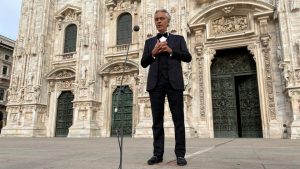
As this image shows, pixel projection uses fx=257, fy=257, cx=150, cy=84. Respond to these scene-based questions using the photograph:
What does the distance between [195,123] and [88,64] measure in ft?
23.3

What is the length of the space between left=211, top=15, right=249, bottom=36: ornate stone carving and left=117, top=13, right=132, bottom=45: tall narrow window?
520cm

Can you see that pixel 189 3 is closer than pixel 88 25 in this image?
Yes

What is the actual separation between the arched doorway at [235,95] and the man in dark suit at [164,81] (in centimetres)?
1065

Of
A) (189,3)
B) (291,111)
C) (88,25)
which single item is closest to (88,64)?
(88,25)

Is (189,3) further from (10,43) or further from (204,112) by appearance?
(10,43)

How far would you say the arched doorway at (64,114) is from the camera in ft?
52.6

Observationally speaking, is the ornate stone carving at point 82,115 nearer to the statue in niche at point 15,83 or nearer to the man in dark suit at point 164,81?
the statue in niche at point 15,83

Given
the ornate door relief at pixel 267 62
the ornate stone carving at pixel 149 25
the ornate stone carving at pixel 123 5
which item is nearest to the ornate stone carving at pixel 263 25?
the ornate door relief at pixel 267 62

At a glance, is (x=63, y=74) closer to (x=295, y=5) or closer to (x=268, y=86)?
(x=268, y=86)

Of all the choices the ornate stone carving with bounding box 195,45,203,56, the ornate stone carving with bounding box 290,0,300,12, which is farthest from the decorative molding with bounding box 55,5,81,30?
the ornate stone carving with bounding box 290,0,300,12

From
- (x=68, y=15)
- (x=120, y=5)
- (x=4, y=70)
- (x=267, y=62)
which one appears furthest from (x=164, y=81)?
(x=4, y=70)

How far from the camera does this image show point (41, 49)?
1667 centimetres

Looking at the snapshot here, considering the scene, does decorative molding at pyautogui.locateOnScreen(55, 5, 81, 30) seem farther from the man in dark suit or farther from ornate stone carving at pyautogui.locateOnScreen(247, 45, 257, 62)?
the man in dark suit

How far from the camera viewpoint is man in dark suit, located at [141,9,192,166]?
3.18 m
